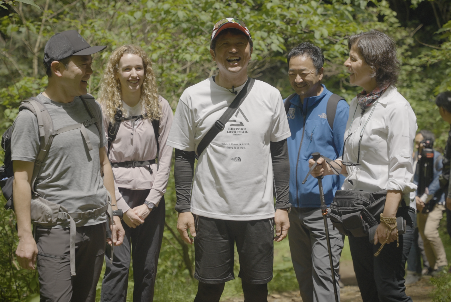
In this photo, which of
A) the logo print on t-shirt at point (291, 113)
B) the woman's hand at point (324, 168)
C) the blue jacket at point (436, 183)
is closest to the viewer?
the woman's hand at point (324, 168)

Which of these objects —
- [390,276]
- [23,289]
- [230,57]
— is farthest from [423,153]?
[23,289]

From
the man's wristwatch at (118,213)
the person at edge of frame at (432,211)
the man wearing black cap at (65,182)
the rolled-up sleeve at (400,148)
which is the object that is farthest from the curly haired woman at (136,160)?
the person at edge of frame at (432,211)

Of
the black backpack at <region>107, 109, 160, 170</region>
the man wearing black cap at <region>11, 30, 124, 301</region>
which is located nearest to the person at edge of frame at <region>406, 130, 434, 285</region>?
the black backpack at <region>107, 109, 160, 170</region>

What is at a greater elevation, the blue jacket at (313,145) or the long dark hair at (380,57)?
the long dark hair at (380,57)

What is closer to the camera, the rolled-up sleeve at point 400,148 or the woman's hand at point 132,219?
the rolled-up sleeve at point 400,148

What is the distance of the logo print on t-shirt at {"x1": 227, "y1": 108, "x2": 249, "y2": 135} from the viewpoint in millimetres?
3010

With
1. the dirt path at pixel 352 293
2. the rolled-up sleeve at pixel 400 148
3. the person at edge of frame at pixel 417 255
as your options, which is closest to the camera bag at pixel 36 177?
the rolled-up sleeve at pixel 400 148

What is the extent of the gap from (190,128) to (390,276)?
156cm

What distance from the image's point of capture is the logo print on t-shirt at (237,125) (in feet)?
9.87

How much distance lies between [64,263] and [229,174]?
110 centimetres

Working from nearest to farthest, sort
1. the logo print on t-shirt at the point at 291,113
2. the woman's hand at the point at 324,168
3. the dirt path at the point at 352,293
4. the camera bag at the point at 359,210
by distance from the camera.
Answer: the camera bag at the point at 359,210, the woman's hand at the point at 324,168, the logo print on t-shirt at the point at 291,113, the dirt path at the point at 352,293

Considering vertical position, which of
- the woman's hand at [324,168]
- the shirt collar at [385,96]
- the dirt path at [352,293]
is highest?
the shirt collar at [385,96]

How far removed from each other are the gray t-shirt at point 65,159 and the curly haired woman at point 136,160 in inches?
27.1

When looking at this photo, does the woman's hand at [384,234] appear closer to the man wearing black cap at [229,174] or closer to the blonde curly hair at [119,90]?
the man wearing black cap at [229,174]
